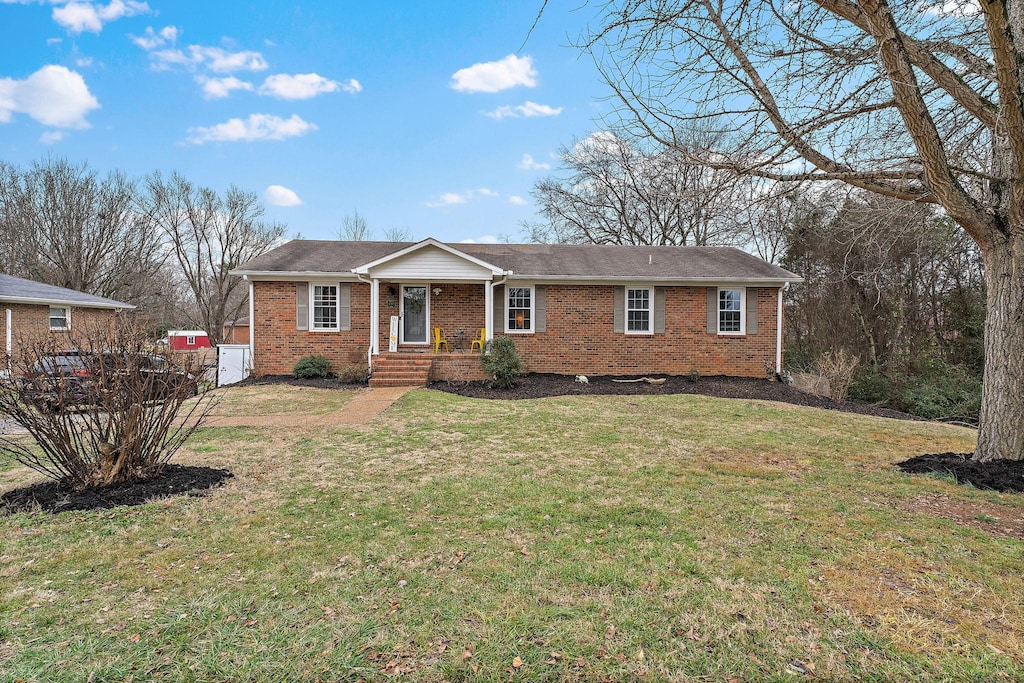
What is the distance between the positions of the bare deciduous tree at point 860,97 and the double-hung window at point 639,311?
9.26m

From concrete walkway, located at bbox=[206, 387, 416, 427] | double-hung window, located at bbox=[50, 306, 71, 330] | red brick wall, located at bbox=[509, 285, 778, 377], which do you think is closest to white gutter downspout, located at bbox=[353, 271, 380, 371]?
concrete walkway, located at bbox=[206, 387, 416, 427]

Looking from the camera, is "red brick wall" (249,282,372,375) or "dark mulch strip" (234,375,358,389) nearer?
"dark mulch strip" (234,375,358,389)

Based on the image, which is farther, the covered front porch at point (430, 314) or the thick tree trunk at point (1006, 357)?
the covered front porch at point (430, 314)

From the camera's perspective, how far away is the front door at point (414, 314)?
15344 millimetres

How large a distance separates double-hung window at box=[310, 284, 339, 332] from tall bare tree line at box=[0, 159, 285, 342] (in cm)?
1686

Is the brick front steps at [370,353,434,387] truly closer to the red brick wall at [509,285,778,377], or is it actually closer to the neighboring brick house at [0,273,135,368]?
the red brick wall at [509,285,778,377]

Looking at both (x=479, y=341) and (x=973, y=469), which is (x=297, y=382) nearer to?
(x=479, y=341)

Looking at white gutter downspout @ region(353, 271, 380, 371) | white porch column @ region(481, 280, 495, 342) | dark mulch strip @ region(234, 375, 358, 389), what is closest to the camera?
dark mulch strip @ region(234, 375, 358, 389)

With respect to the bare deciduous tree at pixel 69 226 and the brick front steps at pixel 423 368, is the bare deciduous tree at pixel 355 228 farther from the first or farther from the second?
the brick front steps at pixel 423 368

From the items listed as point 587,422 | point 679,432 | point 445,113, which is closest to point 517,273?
point 445,113

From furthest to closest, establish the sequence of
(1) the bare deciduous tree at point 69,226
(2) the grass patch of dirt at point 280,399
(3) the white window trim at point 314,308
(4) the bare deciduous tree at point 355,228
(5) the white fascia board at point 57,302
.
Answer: (4) the bare deciduous tree at point 355,228 → (1) the bare deciduous tree at point 69,226 → (5) the white fascia board at point 57,302 → (3) the white window trim at point 314,308 → (2) the grass patch of dirt at point 280,399

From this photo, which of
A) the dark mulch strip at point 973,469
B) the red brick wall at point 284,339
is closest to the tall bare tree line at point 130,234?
the red brick wall at point 284,339

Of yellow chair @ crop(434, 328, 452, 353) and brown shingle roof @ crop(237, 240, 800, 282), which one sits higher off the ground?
brown shingle roof @ crop(237, 240, 800, 282)

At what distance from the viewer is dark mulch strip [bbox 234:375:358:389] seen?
43.8 feet
